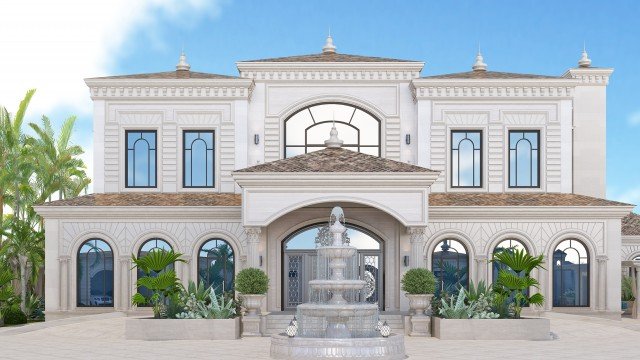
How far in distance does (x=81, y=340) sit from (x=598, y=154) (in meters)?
21.8

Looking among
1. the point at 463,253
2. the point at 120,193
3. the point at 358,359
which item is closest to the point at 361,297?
the point at 463,253

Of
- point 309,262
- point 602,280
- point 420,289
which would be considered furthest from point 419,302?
point 602,280

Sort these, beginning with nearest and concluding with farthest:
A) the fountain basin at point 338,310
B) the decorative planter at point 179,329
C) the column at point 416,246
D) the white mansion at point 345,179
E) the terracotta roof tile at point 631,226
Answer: the fountain basin at point 338,310, the decorative planter at point 179,329, the column at point 416,246, the white mansion at point 345,179, the terracotta roof tile at point 631,226

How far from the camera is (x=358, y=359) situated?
19297 millimetres

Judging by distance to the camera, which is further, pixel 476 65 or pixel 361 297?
pixel 476 65

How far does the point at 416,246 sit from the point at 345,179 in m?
3.06

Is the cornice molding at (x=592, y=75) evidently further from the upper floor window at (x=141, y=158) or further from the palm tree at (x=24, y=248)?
the palm tree at (x=24, y=248)

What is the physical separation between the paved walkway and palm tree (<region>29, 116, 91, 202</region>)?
14755 millimetres

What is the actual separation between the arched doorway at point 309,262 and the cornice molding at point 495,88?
5.79 m

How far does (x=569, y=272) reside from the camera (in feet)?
103

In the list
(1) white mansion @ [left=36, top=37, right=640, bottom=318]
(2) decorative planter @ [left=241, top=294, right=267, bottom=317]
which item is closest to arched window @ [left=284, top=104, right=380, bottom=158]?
(1) white mansion @ [left=36, top=37, right=640, bottom=318]

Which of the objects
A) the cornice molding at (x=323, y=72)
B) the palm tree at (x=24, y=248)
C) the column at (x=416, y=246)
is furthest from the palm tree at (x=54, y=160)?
the column at (x=416, y=246)

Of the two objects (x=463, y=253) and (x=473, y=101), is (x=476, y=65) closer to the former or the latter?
(x=473, y=101)

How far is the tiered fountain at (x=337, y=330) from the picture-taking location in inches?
768
